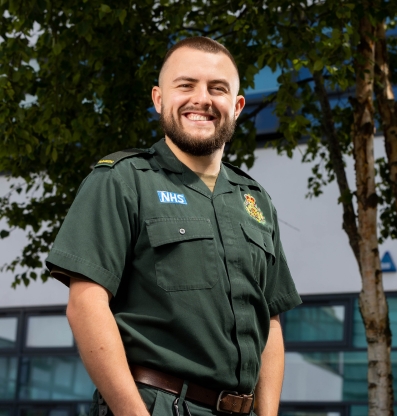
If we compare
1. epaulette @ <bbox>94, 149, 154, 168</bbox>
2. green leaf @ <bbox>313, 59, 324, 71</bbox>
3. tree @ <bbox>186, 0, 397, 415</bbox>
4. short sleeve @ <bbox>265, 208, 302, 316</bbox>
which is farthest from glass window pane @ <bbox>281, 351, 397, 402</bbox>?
epaulette @ <bbox>94, 149, 154, 168</bbox>

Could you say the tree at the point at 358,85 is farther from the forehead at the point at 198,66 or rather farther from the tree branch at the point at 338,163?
the forehead at the point at 198,66

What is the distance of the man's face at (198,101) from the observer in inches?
110

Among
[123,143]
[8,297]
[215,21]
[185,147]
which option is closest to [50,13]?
[123,143]

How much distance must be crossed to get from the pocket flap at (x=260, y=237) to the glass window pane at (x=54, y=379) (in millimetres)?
9924

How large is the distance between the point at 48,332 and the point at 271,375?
10.4m

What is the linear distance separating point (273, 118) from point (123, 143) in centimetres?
430

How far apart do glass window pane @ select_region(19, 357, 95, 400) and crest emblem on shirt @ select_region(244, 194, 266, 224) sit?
32.4ft

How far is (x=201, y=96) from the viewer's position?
280 centimetres

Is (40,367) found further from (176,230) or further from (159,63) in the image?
(176,230)

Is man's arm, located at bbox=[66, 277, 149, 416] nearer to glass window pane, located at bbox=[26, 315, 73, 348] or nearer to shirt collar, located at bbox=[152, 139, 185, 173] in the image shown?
shirt collar, located at bbox=[152, 139, 185, 173]

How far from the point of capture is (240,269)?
2.67 metres

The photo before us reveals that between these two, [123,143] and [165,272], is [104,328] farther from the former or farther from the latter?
[123,143]

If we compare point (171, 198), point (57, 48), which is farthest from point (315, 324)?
point (171, 198)

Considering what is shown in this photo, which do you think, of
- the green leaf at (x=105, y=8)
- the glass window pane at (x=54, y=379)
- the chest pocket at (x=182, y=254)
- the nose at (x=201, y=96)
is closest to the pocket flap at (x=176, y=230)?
the chest pocket at (x=182, y=254)
